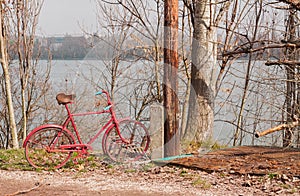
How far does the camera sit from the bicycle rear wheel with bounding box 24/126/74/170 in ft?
19.6

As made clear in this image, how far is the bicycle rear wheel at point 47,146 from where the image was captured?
5.97m

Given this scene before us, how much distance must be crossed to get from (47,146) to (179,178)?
199 cm

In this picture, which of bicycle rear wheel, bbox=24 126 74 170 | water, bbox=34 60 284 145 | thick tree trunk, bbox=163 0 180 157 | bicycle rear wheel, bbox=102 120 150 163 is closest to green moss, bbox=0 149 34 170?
bicycle rear wheel, bbox=24 126 74 170

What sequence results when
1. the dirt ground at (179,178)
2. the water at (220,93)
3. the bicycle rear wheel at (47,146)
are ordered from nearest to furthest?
the dirt ground at (179,178)
the bicycle rear wheel at (47,146)
the water at (220,93)

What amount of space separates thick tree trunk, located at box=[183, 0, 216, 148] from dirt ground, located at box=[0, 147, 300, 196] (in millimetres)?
1285

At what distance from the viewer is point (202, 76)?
7.68 m

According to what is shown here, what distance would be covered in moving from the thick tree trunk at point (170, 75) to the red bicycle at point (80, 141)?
0.36m

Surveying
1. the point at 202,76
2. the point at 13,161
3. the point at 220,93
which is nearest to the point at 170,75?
the point at 202,76

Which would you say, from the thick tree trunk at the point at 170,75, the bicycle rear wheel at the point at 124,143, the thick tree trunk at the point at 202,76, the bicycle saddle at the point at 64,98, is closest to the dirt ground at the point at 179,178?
the bicycle rear wheel at the point at 124,143

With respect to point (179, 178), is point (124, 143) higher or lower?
higher

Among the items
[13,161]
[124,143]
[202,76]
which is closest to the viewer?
[124,143]

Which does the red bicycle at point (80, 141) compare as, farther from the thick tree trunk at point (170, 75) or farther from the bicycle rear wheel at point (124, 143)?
the thick tree trunk at point (170, 75)

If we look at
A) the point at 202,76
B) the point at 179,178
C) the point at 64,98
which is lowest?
the point at 179,178

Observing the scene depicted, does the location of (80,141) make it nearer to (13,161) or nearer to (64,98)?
(64,98)
